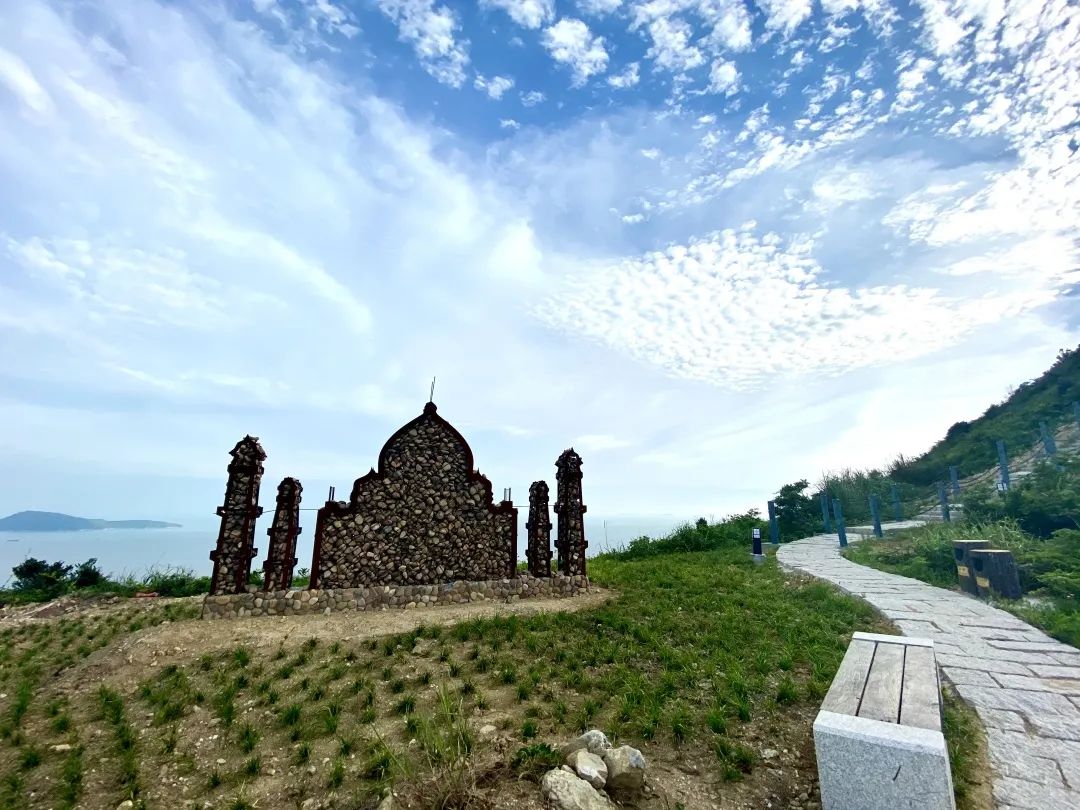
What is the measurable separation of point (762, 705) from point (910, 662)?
1.48 m

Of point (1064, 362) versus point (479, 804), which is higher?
point (1064, 362)

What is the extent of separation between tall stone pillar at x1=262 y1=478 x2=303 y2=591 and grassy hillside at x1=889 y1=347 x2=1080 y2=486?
2716 centimetres

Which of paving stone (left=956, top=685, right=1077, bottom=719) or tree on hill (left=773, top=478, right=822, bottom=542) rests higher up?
tree on hill (left=773, top=478, right=822, bottom=542)

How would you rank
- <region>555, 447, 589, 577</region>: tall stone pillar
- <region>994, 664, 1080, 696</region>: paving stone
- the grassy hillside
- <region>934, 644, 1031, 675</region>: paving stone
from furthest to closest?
the grassy hillside < <region>555, 447, 589, 577</region>: tall stone pillar < <region>934, 644, 1031, 675</region>: paving stone < <region>994, 664, 1080, 696</region>: paving stone

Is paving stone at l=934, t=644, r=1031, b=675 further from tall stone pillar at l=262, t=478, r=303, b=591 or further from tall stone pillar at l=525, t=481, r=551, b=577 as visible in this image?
tall stone pillar at l=262, t=478, r=303, b=591

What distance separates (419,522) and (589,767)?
308 inches

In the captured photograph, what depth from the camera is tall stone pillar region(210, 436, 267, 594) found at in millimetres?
9750

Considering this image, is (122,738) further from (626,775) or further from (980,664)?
(980,664)

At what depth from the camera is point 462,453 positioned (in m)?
11.8

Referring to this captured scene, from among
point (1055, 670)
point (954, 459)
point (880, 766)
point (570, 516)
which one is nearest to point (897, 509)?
point (954, 459)

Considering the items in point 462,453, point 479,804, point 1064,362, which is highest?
point 1064,362

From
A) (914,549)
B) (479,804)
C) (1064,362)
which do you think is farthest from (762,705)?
(1064,362)

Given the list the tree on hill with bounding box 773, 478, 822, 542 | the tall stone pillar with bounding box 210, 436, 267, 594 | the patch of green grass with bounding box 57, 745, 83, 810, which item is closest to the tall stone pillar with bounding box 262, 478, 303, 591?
the tall stone pillar with bounding box 210, 436, 267, 594

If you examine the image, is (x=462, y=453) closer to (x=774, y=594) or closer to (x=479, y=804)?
(x=774, y=594)
